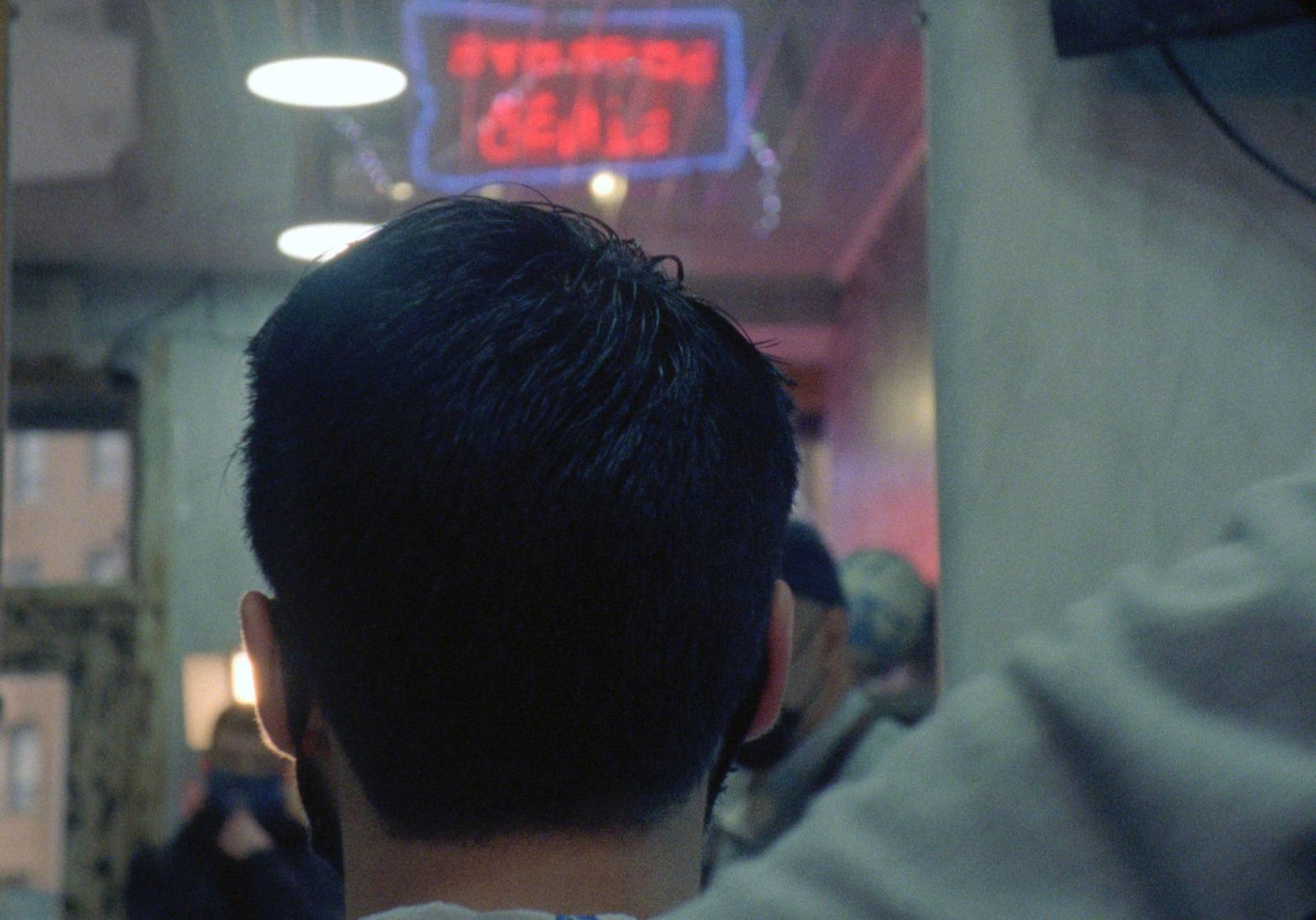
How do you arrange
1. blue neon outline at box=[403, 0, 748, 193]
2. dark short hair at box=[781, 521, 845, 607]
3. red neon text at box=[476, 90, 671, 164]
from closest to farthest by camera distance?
dark short hair at box=[781, 521, 845, 607] < blue neon outline at box=[403, 0, 748, 193] < red neon text at box=[476, 90, 671, 164]

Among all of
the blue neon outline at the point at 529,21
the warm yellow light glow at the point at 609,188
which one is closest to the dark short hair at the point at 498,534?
the blue neon outline at the point at 529,21

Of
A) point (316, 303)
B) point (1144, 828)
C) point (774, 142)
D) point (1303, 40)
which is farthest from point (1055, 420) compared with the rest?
point (774, 142)

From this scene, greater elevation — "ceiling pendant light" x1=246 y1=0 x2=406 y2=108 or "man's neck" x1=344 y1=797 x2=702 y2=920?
"ceiling pendant light" x1=246 y1=0 x2=406 y2=108

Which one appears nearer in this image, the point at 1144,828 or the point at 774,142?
the point at 1144,828

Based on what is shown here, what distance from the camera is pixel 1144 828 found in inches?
15.4

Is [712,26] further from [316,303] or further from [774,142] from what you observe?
[316,303]

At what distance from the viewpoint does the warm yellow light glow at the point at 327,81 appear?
3.70m

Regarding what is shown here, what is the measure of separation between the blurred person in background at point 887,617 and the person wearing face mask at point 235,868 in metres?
1.28

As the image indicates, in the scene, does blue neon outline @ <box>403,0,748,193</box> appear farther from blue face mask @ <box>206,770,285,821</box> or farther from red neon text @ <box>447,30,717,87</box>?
blue face mask @ <box>206,770,285,821</box>

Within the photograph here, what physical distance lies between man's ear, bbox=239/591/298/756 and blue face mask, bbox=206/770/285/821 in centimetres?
344

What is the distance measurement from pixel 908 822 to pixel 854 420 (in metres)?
7.29

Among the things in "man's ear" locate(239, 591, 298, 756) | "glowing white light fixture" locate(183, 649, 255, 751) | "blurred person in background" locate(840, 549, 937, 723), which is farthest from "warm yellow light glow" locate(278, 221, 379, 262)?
"man's ear" locate(239, 591, 298, 756)

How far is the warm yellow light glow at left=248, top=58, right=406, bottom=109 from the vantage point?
12.1 feet

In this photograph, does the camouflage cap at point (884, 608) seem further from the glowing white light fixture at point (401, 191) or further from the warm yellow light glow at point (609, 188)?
the glowing white light fixture at point (401, 191)
